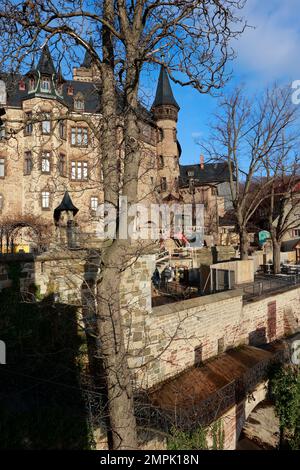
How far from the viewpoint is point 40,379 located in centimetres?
629

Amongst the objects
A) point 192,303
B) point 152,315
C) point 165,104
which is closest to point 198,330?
point 192,303

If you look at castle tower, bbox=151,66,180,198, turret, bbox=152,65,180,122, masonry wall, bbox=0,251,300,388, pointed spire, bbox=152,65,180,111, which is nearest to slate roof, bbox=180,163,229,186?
castle tower, bbox=151,66,180,198

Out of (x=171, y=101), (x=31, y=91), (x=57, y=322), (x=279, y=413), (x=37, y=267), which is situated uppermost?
(x=171, y=101)

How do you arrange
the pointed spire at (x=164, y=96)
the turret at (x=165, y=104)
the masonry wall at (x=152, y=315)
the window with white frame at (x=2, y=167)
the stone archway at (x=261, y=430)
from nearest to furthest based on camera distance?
1. the masonry wall at (x=152, y=315)
2. the stone archway at (x=261, y=430)
3. the window with white frame at (x=2, y=167)
4. the turret at (x=165, y=104)
5. the pointed spire at (x=164, y=96)

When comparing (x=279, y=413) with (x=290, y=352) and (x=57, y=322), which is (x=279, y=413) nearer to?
(x=290, y=352)

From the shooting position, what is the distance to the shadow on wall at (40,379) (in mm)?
4898

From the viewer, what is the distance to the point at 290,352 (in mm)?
10375

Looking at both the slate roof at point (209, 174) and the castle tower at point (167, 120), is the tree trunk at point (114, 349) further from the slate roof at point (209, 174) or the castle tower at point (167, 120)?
the slate roof at point (209, 174)

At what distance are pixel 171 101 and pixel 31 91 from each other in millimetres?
15368

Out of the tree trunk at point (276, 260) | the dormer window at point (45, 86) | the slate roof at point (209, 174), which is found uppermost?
the dormer window at point (45, 86)

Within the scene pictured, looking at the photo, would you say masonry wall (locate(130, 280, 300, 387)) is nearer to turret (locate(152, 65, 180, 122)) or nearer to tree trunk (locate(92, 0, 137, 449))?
tree trunk (locate(92, 0, 137, 449))

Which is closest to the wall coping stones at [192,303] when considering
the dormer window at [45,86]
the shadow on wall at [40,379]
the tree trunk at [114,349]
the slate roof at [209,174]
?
the shadow on wall at [40,379]

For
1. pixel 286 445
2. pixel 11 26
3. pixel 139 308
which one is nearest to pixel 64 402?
pixel 139 308

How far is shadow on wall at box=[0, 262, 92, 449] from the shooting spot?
193 inches
